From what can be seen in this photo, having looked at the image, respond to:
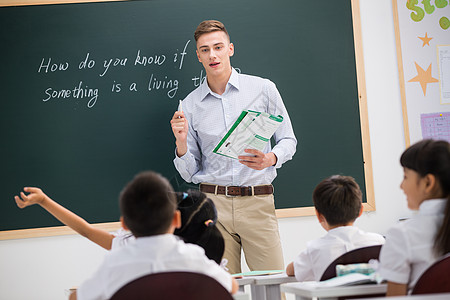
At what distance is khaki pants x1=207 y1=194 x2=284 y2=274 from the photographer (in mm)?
3105

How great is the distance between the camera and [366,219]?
12.6 ft

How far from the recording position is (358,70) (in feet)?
12.7

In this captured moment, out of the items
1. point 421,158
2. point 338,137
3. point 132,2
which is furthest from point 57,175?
point 421,158

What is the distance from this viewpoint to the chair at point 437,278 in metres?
1.35

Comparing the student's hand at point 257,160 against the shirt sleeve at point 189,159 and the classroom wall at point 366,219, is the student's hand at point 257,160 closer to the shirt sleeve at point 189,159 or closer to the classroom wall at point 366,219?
the shirt sleeve at point 189,159

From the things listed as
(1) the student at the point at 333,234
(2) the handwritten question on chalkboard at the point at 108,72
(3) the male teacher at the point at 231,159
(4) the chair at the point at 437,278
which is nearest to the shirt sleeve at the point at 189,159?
(3) the male teacher at the point at 231,159

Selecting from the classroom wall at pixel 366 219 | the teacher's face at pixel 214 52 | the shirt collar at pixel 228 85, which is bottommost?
the classroom wall at pixel 366 219

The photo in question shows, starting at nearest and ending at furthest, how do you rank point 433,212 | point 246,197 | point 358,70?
point 433,212
point 246,197
point 358,70

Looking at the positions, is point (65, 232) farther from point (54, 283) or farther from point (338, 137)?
point (338, 137)

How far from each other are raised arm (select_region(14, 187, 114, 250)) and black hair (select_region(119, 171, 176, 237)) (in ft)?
1.80

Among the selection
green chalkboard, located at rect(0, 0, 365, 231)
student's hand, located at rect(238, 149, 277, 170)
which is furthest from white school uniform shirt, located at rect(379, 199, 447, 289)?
green chalkboard, located at rect(0, 0, 365, 231)

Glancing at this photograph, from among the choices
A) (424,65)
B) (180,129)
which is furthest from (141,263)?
(424,65)

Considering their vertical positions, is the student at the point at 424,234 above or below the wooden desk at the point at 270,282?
above

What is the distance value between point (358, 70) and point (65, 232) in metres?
2.46
